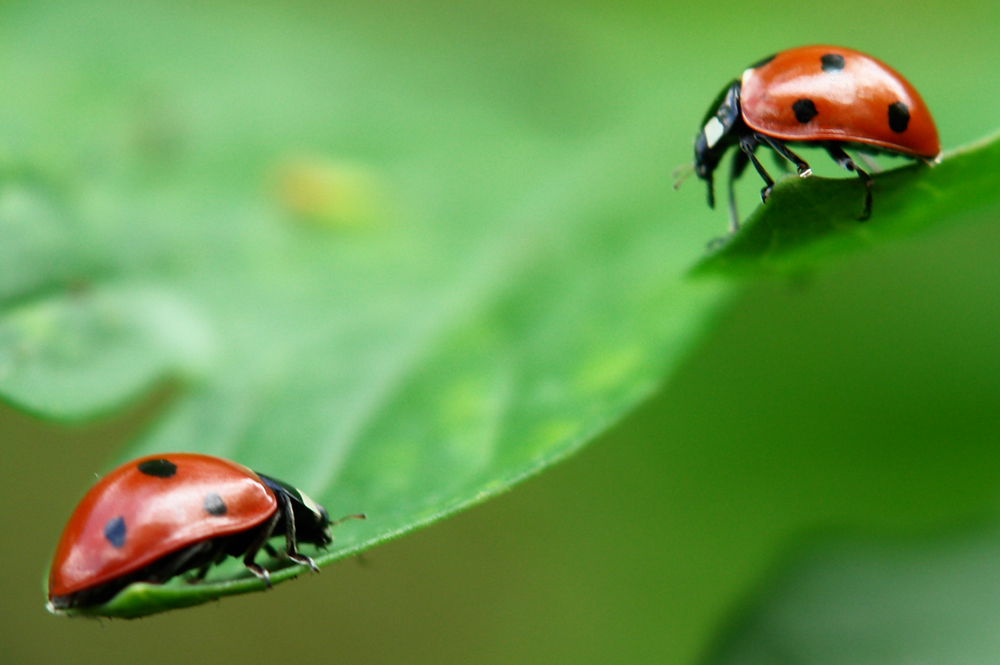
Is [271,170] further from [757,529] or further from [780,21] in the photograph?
[780,21]

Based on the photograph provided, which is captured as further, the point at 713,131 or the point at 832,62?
the point at 713,131

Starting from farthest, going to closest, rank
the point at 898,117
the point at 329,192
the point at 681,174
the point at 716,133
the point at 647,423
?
1. the point at 647,423
2. the point at 329,192
3. the point at 681,174
4. the point at 716,133
5. the point at 898,117

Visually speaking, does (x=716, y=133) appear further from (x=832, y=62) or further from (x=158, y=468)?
(x=158, y=468)

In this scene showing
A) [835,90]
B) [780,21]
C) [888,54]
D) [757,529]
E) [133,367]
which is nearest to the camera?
[835,90]

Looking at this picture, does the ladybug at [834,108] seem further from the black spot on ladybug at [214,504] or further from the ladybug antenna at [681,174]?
the black spot on ladybug at [214,504]

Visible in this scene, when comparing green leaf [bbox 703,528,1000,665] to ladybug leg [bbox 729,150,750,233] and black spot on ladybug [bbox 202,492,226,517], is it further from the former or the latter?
black spot on ladybug [bbox 202,492,226,517]

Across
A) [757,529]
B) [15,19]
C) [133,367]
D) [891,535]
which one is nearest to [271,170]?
[133,367]

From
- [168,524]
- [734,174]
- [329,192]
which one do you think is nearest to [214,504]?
[168,524]
